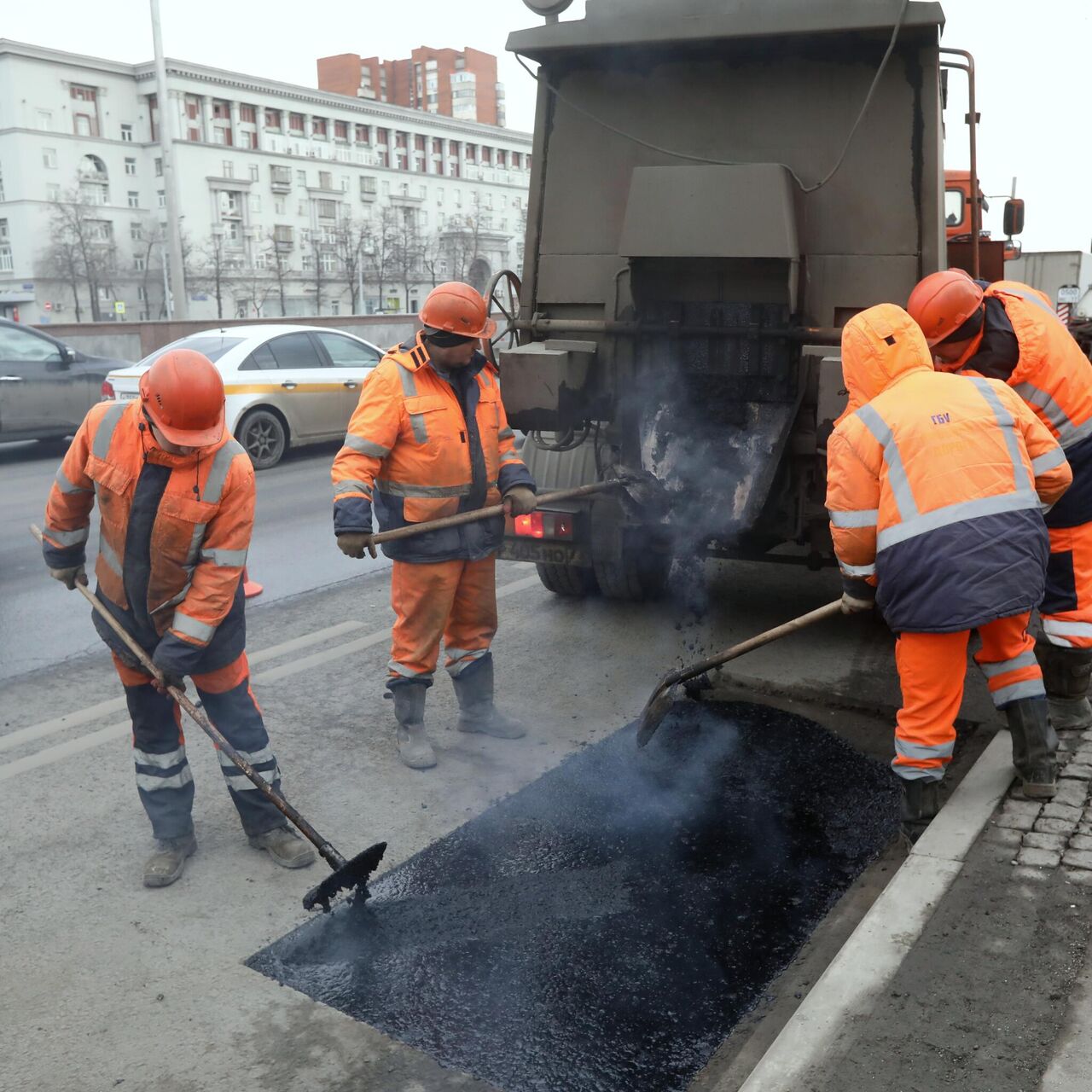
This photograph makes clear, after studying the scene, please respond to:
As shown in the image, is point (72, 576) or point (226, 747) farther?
point (72, 576)

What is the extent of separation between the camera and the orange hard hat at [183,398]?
3.19 m

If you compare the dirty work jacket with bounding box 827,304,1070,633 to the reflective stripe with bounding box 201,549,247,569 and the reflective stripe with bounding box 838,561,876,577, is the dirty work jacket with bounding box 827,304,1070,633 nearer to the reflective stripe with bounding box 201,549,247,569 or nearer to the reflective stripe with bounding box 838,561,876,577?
the reflective stripe with bounding box 838,561,876,577

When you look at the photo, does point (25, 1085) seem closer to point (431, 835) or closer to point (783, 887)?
point (431, 835)

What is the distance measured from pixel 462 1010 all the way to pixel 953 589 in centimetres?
176

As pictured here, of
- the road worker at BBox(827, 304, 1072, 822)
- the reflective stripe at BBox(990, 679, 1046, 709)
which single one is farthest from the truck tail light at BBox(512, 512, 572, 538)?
the reflective stripe at BBox(990, 679, 1046, 709)

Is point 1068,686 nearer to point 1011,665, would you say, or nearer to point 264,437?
point 1011,665

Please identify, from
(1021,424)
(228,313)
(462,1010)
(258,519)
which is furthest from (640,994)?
(228,313)

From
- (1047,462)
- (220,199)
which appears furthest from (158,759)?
(220,199)

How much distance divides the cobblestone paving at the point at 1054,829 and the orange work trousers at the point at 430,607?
2.12 metres

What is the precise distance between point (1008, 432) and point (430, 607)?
86.9 inches

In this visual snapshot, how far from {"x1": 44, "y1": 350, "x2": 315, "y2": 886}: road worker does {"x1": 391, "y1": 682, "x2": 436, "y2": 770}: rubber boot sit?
30.1 inches

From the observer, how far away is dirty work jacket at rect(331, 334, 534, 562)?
13.7 feet

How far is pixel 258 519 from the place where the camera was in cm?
899

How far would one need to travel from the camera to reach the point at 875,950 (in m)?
2.63
